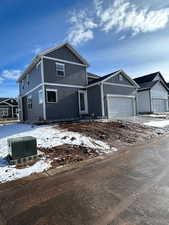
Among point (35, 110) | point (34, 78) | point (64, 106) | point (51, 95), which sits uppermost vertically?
point (34, 78)

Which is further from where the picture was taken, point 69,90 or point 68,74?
point 68,74

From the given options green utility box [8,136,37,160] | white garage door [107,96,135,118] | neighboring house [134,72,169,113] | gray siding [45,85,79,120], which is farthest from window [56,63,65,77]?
neighboring house [134,72,169,113]

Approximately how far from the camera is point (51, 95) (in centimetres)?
1328

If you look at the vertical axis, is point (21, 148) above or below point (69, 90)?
below

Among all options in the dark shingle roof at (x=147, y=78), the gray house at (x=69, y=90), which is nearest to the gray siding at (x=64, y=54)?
the gray house at (x=69, y=90)

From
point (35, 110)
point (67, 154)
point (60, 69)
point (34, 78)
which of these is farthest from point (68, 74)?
point (67, 154)

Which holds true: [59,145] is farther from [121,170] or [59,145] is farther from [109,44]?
[109,44]

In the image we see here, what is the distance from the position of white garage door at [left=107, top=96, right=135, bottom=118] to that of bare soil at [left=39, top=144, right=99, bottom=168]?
917 cm

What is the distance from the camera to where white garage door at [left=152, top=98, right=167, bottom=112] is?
73.1ft

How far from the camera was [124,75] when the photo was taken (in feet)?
54.4

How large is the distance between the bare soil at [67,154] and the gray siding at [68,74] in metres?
8.85

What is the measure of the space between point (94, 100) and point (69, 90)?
2818mm

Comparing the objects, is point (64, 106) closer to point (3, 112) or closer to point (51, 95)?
point (51, 95)

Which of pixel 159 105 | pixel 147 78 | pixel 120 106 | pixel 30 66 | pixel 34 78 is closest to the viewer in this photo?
pixel 34 78
